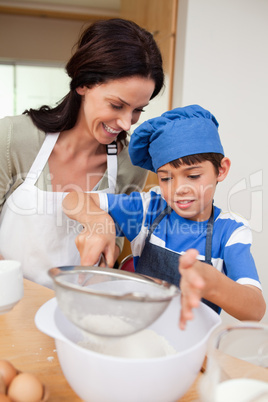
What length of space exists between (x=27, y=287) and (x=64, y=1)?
4490 mm

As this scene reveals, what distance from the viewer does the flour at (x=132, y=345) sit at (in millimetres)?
603

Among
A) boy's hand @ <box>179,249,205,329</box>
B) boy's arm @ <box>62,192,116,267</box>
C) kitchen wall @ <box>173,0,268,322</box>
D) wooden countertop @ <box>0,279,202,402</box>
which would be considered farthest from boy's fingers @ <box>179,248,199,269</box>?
kitchen wall @ <box>173,0,268,322</box>

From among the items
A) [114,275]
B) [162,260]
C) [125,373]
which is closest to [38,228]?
[162,260]

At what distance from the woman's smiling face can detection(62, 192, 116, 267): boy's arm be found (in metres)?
0.24

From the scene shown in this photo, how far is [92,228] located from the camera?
1.04m

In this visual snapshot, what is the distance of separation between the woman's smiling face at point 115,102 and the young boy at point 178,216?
0.33 ft

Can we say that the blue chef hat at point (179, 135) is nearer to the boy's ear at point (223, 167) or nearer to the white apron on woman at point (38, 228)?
the boy's ear at point (223, 167)

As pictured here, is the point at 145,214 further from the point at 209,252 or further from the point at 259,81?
the point at 259,81

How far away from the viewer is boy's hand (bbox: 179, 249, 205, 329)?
0.52 meters

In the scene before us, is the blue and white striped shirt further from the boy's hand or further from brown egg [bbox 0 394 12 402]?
brown egg [bbox 0 394 12 402]

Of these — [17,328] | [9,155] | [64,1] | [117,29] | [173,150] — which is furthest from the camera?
[64,1]

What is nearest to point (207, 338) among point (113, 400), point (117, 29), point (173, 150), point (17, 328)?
point (113, 400)

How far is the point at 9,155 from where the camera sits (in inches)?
52.4

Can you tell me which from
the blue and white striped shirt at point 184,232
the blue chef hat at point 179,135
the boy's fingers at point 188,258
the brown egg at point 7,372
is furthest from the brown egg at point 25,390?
the blue chef hat at point 179,135
